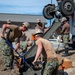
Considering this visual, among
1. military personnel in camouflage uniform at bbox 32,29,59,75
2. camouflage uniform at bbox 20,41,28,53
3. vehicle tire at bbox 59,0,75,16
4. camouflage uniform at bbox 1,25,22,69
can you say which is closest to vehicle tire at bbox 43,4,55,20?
vehicle tire at bbox 59,0,75,16

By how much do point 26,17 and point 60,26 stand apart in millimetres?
32847

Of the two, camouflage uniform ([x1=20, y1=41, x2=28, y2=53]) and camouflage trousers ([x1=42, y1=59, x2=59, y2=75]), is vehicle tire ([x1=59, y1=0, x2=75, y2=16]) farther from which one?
camouflage trousers ([x1=42, y1=59, x2=59, y2=75])

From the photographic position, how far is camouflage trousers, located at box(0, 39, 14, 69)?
7.84 meters

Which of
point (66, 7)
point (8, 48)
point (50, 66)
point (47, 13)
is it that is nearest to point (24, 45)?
point (8, 48)

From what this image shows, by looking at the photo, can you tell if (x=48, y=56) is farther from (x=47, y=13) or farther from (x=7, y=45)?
(x=47, y=13)

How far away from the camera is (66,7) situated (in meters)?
11.6

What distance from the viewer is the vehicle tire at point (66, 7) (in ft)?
37.6

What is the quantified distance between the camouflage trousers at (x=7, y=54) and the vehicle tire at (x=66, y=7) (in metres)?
4.17

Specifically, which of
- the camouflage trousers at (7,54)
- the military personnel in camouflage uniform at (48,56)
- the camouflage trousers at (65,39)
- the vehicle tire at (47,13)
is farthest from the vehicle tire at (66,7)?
the military personnel in camouflage uniform at (48,56)

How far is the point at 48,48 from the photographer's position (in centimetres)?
602

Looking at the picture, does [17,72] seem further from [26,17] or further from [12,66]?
[26,17]

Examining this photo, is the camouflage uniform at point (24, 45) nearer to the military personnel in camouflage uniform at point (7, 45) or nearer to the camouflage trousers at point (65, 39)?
the camouflage trousers at point (65, 39)

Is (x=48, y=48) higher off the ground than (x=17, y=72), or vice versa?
(x=48, y=48)

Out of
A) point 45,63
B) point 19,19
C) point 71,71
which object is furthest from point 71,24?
point 19,19
